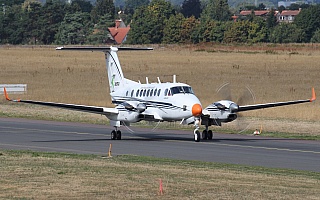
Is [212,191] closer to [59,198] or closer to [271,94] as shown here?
[59,198]

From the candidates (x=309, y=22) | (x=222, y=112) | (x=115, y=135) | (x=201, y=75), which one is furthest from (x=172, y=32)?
(x=222, y=112)

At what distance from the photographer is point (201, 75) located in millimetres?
73875

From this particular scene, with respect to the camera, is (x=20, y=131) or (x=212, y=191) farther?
(x=20, y=131)

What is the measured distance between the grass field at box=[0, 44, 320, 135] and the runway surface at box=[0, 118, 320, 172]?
509 cm

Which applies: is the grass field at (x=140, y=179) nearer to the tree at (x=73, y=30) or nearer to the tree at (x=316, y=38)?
the tree at (x=316, y=38)

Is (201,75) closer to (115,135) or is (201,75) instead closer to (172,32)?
(115,135)

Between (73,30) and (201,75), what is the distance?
87.1 meters

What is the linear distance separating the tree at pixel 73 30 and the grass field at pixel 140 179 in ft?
429

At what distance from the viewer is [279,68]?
3120 inches

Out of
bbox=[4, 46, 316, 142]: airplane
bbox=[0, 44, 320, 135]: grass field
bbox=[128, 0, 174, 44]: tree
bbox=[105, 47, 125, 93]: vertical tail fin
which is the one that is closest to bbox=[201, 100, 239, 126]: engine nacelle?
bbox=[4, 46, 316, 142]: airplane

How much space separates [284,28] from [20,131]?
108m

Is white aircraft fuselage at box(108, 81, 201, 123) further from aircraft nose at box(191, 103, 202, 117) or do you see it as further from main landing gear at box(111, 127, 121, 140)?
main landing gear at box(111, 127, 121, 140)

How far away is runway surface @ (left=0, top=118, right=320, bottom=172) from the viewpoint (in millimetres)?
27266

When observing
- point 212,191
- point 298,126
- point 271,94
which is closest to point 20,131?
point 298,126
